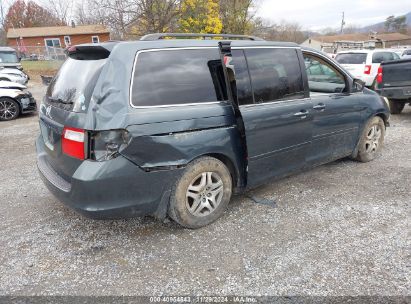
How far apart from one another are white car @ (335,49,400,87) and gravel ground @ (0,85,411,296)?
848 centimetres

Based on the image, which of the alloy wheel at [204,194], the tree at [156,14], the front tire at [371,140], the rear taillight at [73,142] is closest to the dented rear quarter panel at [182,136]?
the alloy wheel at [204,194]

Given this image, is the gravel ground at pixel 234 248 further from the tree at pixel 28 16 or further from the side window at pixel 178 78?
the tree at pixel 28 16

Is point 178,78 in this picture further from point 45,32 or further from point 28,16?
point 28,16

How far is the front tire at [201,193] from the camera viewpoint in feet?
10.3

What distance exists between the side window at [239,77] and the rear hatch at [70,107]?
1.22m

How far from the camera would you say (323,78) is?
5027 millimetres

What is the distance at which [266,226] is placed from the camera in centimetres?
343

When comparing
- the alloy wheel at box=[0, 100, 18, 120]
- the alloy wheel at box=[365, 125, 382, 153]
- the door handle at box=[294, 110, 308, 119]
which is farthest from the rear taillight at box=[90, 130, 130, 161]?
the alloy wheel at box=[0, 100, 18, 120]

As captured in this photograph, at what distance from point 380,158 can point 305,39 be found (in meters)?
65.8

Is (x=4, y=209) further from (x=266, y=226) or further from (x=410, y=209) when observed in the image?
(x=410, y=209)

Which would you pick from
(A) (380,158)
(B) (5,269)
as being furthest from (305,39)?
(B) (5,269)

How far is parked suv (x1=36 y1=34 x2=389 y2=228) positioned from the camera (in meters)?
2.73

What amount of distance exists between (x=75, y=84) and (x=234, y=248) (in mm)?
2082

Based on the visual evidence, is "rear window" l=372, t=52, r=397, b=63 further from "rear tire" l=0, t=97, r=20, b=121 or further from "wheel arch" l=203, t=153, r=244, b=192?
"rear tire" l=0, t=97, r=20, b=121
